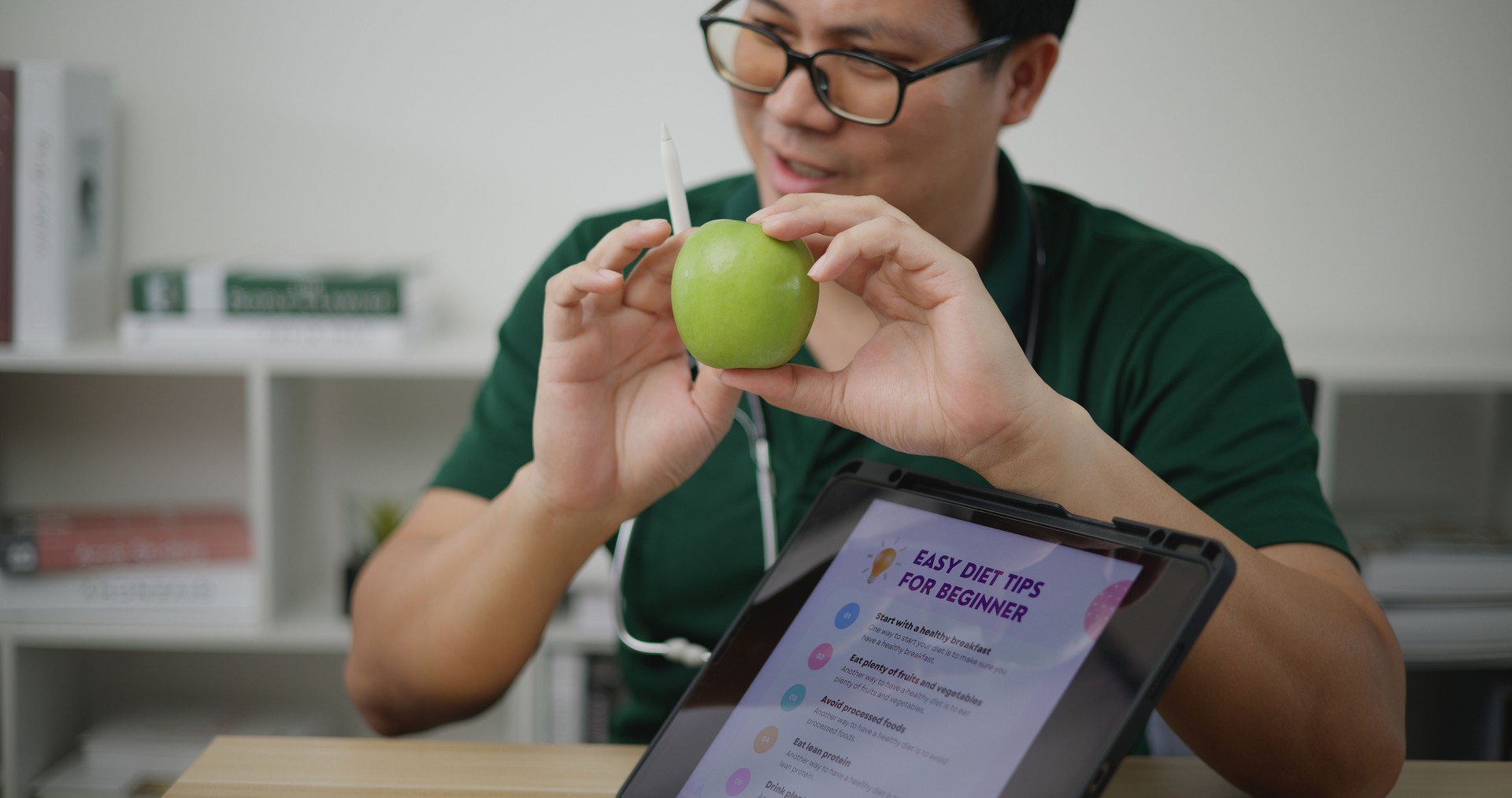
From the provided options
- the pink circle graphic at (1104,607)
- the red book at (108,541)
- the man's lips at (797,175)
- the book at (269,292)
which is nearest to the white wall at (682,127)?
the book at (269,292)

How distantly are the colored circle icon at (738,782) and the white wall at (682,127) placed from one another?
154cm

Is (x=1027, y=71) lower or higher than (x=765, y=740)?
higher

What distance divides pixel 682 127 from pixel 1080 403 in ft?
3.79

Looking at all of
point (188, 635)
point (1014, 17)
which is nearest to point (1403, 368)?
point (1014, 17)

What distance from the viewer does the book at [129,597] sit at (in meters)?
1.83

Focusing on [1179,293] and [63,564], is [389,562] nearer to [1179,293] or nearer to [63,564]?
[1179,293]

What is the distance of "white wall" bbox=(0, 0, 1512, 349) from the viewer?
6.51ft

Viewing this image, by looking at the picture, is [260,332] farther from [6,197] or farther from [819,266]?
[819,266]

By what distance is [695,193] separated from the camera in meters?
1.28

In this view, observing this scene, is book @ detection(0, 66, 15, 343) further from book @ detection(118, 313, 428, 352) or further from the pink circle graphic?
the pink circle graphic

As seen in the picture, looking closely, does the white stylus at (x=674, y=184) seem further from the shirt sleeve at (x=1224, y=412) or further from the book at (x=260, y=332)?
the book at (x=260, y=332)

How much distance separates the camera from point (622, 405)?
0.89 m

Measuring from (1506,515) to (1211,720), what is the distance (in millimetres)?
1675

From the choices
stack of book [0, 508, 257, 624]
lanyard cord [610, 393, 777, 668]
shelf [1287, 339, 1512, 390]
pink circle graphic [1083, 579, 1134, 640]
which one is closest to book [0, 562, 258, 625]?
stack of book [0, 508, 257, 624]
